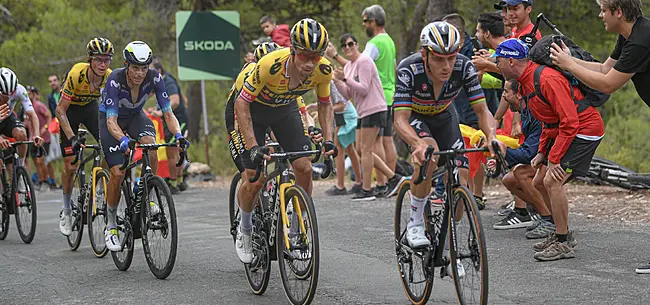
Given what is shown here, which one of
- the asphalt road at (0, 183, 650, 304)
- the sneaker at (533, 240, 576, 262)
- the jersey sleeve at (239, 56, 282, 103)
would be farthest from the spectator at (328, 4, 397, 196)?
the jersey sleeve at (239, 56, 282, 103)

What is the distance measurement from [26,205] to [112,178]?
2634mm

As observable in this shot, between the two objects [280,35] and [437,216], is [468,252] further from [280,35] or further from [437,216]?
[280,35]

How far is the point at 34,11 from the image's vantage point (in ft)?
91.8

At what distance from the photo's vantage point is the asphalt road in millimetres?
7488

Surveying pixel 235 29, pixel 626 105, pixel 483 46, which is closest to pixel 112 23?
pixel 235 29

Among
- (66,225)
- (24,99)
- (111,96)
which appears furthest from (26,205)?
(111,96)

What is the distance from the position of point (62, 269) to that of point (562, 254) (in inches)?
188

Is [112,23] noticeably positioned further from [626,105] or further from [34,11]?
[626,105]

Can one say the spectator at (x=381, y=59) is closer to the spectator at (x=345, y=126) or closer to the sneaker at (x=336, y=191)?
the spectator at (x=345, y=126)

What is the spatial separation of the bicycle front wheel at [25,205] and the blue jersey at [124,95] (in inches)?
94.4

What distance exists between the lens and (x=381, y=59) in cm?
1433

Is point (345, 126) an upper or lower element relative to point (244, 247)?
upper

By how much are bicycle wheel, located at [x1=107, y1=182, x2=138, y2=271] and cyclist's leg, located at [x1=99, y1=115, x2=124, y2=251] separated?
5cm

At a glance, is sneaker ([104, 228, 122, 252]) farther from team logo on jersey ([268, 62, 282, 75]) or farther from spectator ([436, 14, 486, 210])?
spectator ([436, 14, 486, 210])
